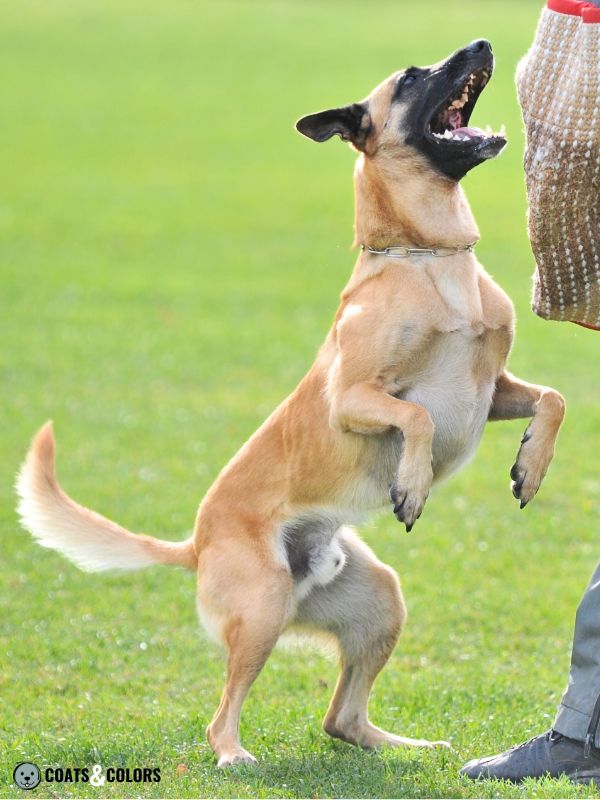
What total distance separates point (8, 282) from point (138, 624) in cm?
811

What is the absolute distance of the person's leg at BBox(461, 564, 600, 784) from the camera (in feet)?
12.4

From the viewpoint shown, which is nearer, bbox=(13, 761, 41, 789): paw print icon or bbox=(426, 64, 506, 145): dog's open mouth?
bbox=(13, 761, 41, 789): paw print icon

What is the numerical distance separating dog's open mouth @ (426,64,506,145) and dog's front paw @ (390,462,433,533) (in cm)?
111

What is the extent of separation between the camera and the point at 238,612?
4371mm

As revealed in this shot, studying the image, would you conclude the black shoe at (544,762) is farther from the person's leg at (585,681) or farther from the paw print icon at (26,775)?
the paw print icon at (26,775)

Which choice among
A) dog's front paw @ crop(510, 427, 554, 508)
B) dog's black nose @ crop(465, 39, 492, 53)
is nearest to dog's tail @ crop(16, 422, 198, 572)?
dog's front paw @ crop(510, 427, 554, 508)

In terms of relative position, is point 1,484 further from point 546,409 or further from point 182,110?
point 182,110

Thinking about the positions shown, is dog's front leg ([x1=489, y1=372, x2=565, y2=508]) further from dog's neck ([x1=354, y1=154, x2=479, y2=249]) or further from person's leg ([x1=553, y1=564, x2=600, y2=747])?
dog's neck ([x1=354, y1=154, x2=479, y2=249])

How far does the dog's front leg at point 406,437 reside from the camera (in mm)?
4090

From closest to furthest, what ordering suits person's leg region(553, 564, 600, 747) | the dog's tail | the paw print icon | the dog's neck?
person's leg region(553, 564, 600, 747) < the paw print icon < the dog's neck < the dog's tail

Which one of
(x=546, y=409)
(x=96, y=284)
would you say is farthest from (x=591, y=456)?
(x=96, y=284)

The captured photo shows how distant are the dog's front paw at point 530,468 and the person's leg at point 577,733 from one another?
41cm

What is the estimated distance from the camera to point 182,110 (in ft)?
86.7

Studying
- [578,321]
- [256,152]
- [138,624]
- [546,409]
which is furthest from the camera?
[256,152]
